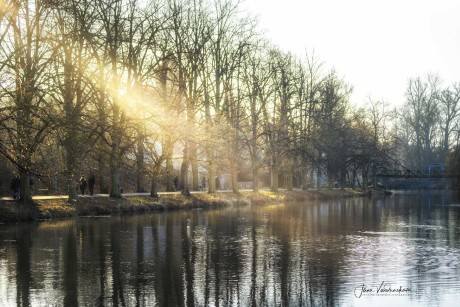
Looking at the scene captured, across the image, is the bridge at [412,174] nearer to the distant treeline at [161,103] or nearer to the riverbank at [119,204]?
the distant treeline at [161,103]

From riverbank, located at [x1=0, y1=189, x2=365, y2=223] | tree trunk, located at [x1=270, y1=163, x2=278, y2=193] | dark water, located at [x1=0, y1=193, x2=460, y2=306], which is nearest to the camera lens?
dark water, located at [x1=0, y1=193, x2=460, y2=306]

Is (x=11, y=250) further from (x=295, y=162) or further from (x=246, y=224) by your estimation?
(x=295, y=162)

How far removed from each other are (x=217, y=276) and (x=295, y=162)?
55.3 meters

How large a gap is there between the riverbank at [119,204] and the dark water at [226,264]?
134 inches

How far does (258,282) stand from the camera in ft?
62.5

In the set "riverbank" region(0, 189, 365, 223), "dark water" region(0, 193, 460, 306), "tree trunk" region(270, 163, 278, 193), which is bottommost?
"dark water" region(0, 193, 460, 306)

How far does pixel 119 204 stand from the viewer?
4847cm

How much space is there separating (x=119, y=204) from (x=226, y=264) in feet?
88.6

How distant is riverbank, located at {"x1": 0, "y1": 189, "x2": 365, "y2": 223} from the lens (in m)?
40.2

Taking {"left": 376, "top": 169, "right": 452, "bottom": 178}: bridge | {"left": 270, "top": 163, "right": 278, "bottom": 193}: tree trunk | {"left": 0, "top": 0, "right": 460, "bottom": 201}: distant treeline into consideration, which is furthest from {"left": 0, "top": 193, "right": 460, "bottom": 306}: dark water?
{"left": 376, "top": 169, "right": 452, "bottom": 178}: bridge

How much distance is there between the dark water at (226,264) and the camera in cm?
1703

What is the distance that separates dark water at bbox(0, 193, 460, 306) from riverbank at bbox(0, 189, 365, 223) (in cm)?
339

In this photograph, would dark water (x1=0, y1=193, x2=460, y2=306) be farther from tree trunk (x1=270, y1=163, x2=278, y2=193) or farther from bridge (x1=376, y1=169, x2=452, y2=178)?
bridge (x1=376, y1=169, x2=452, y2=178)

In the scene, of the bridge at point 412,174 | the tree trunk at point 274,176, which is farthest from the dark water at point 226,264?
the bridge at point 412,174
